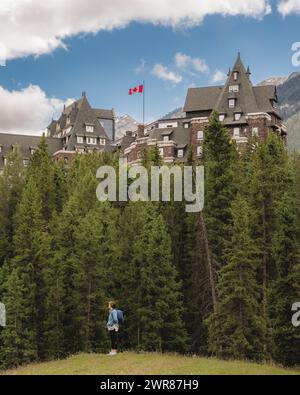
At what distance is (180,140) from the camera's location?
333ft

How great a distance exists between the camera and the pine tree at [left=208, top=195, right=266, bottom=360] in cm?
4591

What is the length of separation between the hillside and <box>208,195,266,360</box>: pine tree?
1761 centimetres

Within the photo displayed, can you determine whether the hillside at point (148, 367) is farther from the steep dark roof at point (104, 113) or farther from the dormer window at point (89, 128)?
the steep dark roof at point (104, 113)

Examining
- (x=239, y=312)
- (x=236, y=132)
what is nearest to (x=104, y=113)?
(x=236, y=132)

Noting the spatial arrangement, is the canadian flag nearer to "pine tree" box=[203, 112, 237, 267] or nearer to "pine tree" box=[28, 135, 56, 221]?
"pine tree" box=[28, 135, 56, 221]

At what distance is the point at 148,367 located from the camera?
25.2 m

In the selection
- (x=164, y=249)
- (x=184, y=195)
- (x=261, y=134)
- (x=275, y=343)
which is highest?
(x=261, y=134)

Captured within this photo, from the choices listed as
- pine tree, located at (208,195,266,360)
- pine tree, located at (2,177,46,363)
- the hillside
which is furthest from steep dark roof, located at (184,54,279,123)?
the hillside

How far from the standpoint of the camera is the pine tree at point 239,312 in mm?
45906

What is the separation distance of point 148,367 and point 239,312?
74.6 feet

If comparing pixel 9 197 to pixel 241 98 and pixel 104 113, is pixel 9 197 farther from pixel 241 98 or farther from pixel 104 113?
pixel 104 113

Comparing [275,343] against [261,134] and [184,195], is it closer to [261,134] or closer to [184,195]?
[184,195]

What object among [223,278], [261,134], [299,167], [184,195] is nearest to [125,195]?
[184,195]
